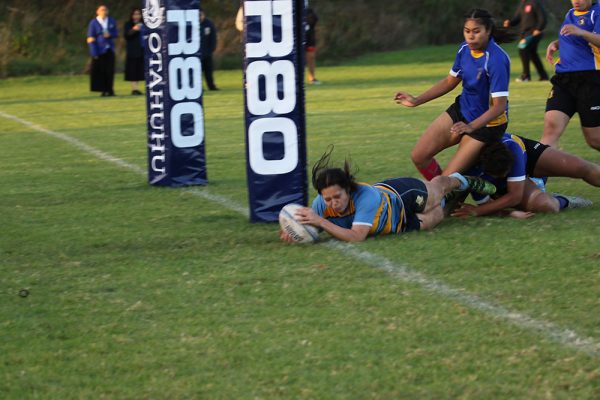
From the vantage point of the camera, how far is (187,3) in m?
10.4

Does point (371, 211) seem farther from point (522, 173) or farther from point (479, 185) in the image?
point (522, 173)

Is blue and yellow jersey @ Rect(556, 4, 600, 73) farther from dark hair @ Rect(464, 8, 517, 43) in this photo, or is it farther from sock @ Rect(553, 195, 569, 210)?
sock @ Rect(553, 195, 569, 210)

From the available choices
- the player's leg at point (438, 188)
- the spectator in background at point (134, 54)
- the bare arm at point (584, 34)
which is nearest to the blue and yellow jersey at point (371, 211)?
the player's leg at point (438, 188)

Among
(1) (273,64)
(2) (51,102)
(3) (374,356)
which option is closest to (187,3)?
(1) (273,64)

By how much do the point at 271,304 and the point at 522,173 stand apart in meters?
3.04

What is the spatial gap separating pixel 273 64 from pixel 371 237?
5.13 ft

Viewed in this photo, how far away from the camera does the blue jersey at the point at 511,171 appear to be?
27.0 feet

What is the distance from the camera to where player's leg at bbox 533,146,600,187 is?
8562 millimetres

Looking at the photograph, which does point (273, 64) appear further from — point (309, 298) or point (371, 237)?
point (309, 298)

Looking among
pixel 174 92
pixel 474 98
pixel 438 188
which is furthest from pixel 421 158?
pixel 174 92

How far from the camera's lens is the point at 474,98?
332 inches

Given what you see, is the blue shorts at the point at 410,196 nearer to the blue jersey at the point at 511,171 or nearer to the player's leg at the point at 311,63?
the blue jersey at the point at 511,171

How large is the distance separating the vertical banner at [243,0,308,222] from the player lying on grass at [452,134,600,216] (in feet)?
4.14

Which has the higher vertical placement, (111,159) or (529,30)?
(529,30)
